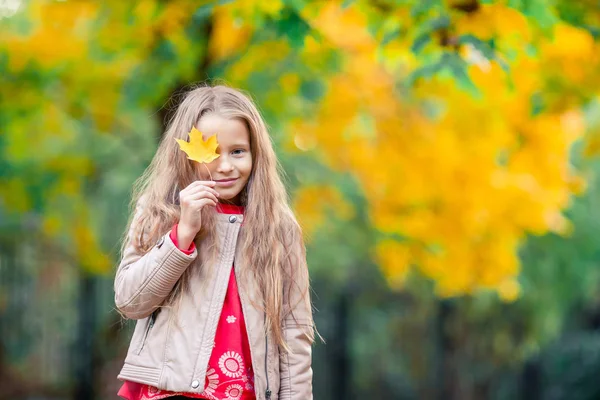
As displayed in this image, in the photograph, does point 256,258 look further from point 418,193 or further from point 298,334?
point 418,193

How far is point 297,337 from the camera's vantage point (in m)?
2.48

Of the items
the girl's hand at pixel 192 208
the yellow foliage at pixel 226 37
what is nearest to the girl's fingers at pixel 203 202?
the girl's hand at pixel 192 208

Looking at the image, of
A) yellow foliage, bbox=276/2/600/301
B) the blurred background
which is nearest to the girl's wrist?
the blurred background

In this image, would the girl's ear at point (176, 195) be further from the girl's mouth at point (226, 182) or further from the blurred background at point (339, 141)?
the blurred background at point (339, 141)

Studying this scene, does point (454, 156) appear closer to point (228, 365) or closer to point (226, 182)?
point (226, 182)

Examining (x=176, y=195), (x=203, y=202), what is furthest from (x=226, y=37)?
(x=203, y=202)

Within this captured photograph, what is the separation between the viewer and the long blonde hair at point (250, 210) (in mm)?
2455

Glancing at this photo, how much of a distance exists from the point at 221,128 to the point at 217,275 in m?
0.45

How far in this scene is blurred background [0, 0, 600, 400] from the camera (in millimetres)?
4258

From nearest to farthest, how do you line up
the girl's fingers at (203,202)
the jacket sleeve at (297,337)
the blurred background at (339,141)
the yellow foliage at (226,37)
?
the girl's fingers at (203,202) → the jacket sleeve at (297,337) → the blurred background at (339,141) → the yellow foliage at (226,37)

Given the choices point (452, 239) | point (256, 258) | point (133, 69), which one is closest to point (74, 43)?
point (133, 69)

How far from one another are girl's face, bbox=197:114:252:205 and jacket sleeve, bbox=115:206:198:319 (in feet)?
0.81

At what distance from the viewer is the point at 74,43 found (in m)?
5.81

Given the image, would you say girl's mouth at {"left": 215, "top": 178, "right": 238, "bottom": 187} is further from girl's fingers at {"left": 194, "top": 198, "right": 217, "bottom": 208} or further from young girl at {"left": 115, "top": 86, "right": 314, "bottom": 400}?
girl's fingers at {"left": 194, "top": 198, "right": 217, "bottom": 208}
